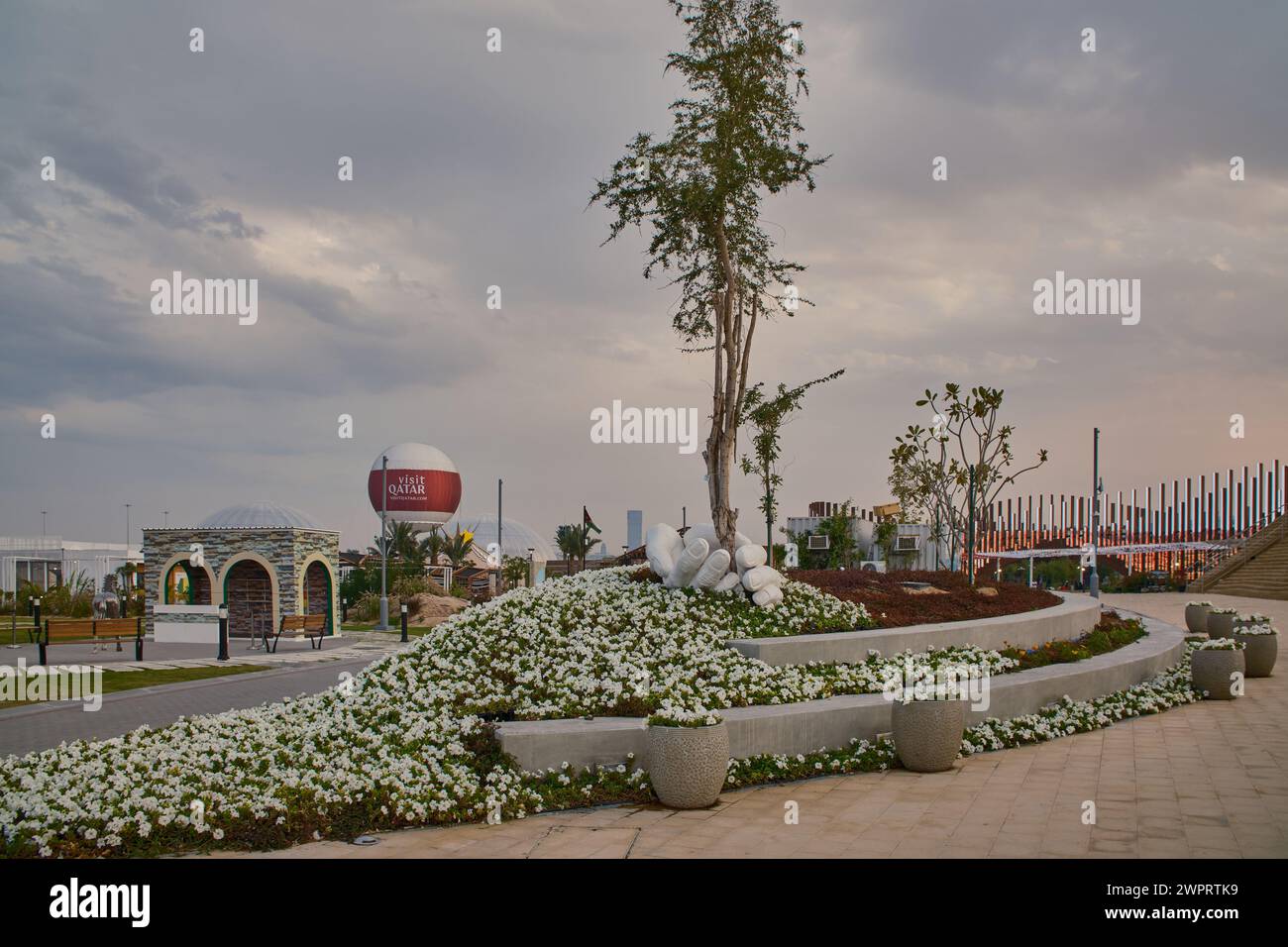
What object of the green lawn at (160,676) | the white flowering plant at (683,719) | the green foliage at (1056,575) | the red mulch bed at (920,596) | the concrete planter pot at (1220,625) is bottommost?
the green foliage at (1056,575)

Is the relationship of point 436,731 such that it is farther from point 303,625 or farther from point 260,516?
point 260,516

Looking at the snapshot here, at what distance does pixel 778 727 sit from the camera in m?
8.79

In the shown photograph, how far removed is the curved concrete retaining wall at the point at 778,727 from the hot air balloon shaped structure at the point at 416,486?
148 feet

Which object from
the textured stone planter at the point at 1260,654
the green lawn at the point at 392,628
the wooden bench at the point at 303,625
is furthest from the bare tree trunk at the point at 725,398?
the green lawn at the point at 392,628

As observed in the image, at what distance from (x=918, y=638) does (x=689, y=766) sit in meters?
5.63

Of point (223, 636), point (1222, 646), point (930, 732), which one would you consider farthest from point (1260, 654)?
point (223, 636)

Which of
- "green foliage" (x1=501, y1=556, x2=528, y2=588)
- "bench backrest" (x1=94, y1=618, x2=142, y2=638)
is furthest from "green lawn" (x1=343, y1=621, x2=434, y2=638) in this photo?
"green foliage" (x1=501, y1=556, x2=528, y2=588)

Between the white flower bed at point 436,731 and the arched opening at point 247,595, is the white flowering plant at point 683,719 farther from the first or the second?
the arched opening at point 247,595

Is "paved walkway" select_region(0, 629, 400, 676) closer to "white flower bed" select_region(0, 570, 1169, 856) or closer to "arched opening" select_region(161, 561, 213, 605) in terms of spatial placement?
"arched opening" select_region(161, 561, 213, 605)

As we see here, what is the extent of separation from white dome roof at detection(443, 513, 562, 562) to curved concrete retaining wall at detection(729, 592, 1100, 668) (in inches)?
2326

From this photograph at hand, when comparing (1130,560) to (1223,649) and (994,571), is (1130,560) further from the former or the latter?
(1223,649)

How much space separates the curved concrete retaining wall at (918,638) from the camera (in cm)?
1094

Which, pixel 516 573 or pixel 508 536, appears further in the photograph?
pixel 508 536
